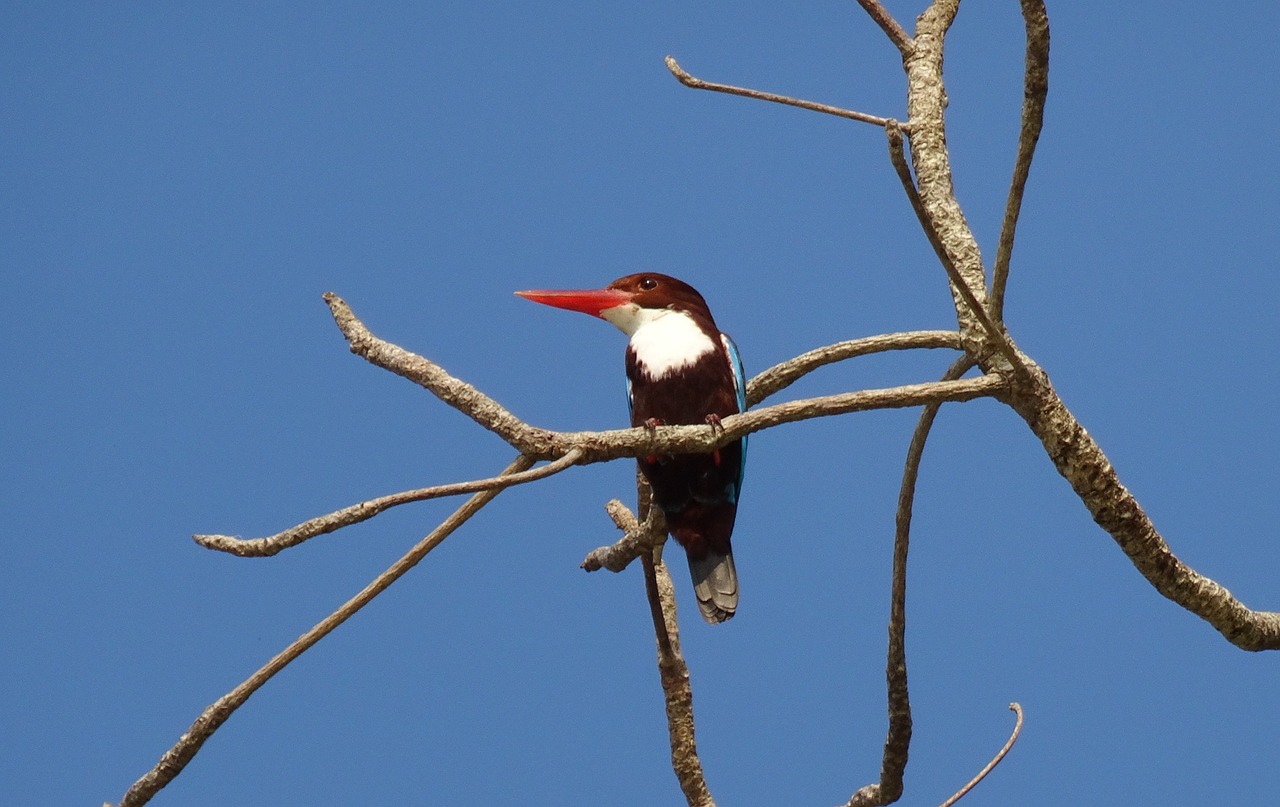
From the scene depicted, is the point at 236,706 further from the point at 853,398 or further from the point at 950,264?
the point at 950,264

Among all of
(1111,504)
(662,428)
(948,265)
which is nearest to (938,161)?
(948,265)

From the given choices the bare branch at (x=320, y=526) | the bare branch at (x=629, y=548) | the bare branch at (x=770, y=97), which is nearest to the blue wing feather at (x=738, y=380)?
the bare branch at (x=629, y=548)

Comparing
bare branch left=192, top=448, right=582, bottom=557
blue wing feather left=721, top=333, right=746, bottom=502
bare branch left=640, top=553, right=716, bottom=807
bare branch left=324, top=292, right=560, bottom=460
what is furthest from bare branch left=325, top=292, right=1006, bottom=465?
blue wing feather left=721, top=333, right=746, bottom=502

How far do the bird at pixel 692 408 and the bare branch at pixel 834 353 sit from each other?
0.16 metres

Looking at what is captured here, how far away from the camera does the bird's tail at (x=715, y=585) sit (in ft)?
9.89

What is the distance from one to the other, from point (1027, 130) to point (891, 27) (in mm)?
670

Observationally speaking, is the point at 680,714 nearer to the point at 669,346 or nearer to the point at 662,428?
the point at 669,346

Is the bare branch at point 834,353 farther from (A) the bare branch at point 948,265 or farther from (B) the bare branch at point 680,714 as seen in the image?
(B) the bare branch at point 680,714

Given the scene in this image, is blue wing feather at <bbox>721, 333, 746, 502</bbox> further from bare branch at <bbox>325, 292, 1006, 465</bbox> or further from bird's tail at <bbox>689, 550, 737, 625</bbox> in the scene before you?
bare branch at <bbox>325, 292, 1006, 465</bbox>

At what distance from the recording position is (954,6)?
283cm

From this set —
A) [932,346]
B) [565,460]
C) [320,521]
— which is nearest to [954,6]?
[932,346]

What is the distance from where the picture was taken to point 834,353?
2.68 m

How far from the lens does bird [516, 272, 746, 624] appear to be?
3.02 meters

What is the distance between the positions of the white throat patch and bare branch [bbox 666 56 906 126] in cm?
67
